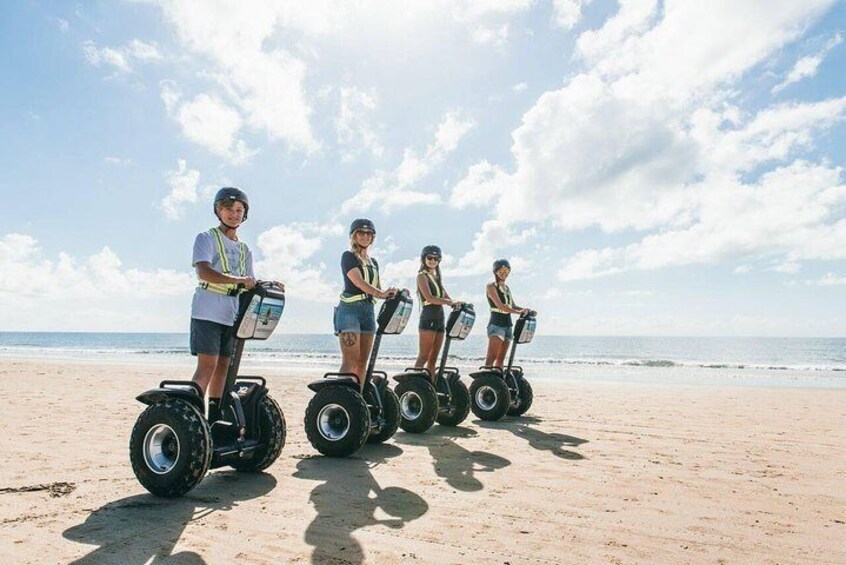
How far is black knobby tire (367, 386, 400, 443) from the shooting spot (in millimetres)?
5359

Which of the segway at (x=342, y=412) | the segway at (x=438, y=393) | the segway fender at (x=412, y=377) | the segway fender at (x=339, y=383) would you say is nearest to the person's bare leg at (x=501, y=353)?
the segway at (x=438, y=393)

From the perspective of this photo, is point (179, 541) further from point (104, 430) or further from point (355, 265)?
point (104, 430)

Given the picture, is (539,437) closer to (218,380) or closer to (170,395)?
(218,380)

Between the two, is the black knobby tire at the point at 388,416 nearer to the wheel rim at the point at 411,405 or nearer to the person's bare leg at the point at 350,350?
the person's bare leg at the point at 350,350

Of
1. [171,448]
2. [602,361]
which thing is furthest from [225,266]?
[602,361]

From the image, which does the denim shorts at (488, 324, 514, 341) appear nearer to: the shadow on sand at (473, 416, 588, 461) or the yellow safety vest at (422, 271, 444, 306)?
the shadow on sand at (473, 416, 588, 461)

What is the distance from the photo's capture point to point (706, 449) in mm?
5477

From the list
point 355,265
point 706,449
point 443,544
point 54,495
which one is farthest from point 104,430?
point 706,449

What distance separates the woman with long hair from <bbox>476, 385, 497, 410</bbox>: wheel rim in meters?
1.19

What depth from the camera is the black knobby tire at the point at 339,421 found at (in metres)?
4.67

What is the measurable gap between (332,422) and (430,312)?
2108mm

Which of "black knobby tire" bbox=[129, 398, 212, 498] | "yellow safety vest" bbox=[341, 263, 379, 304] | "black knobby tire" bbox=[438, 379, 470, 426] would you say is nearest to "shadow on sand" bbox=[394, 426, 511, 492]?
"black knobby tire" bbox=[438, 379, 470, 426]

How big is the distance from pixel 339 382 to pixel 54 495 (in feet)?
7.20

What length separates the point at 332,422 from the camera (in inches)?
190
